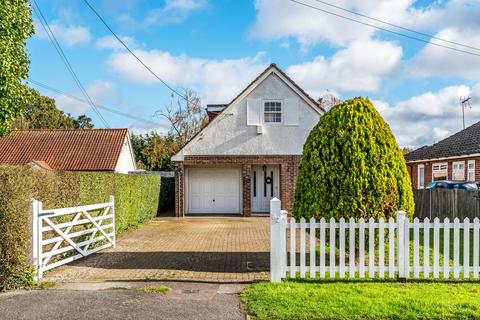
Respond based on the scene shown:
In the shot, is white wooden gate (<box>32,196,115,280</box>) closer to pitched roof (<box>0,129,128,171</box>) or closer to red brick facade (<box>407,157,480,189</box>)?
pitched roof (<box>0,129,128,171</box>)

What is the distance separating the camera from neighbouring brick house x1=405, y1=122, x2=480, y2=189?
20.0 metres

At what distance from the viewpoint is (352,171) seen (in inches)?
300

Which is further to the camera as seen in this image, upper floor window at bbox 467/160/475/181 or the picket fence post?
upper floor window at bbox 467/160/475/181

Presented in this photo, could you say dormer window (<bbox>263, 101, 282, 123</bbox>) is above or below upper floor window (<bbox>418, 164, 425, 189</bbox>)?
above

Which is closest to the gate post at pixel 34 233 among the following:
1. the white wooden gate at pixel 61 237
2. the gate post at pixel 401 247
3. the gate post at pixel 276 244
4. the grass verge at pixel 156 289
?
the white wooden gate at pixel 61 237

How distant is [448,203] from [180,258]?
1098cm

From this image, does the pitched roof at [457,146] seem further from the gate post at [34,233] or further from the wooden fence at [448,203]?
the gate post at [34,233]

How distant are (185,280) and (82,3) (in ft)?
38.8

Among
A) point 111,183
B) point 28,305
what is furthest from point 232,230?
point 28,305

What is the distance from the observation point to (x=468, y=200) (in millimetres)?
14484

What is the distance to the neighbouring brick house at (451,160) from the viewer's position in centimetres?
2002

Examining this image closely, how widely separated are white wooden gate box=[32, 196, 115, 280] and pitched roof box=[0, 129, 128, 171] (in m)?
14.2

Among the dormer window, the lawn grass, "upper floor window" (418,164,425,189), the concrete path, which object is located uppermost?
the dormer window

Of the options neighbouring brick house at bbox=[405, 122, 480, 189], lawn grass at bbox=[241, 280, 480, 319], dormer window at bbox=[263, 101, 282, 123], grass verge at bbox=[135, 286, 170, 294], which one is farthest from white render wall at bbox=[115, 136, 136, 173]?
lawn grass at bbox=[241, 280, 480, 319]
